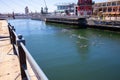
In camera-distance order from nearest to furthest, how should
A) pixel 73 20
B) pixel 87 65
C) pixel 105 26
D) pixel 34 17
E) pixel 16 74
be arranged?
pixel 16 74
pixel 87 65
pixel 105 26
pixel 73 20
pixel 34 17

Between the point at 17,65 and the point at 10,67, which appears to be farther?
the point at 17,65

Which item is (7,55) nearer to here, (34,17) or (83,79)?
(83,79)

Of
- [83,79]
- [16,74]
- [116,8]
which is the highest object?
[116,8]

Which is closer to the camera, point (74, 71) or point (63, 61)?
point (74, 71)

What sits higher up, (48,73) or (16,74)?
(16,74)

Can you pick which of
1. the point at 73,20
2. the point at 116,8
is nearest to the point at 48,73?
the point at 73,20

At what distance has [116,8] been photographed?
68750mm

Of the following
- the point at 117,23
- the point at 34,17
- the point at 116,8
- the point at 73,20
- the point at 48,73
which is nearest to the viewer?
A: the point at 48,73

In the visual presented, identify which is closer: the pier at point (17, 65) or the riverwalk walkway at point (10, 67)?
the pier at point (17, 65)

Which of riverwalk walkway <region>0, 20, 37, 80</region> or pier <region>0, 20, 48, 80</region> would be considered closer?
pier <region>0, 20, 48, 80</region>

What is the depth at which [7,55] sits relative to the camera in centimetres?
795

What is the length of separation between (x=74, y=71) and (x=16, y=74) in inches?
337

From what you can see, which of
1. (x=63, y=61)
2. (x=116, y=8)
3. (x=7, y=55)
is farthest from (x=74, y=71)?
(x=116, y=8)

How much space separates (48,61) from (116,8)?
2261 inches
